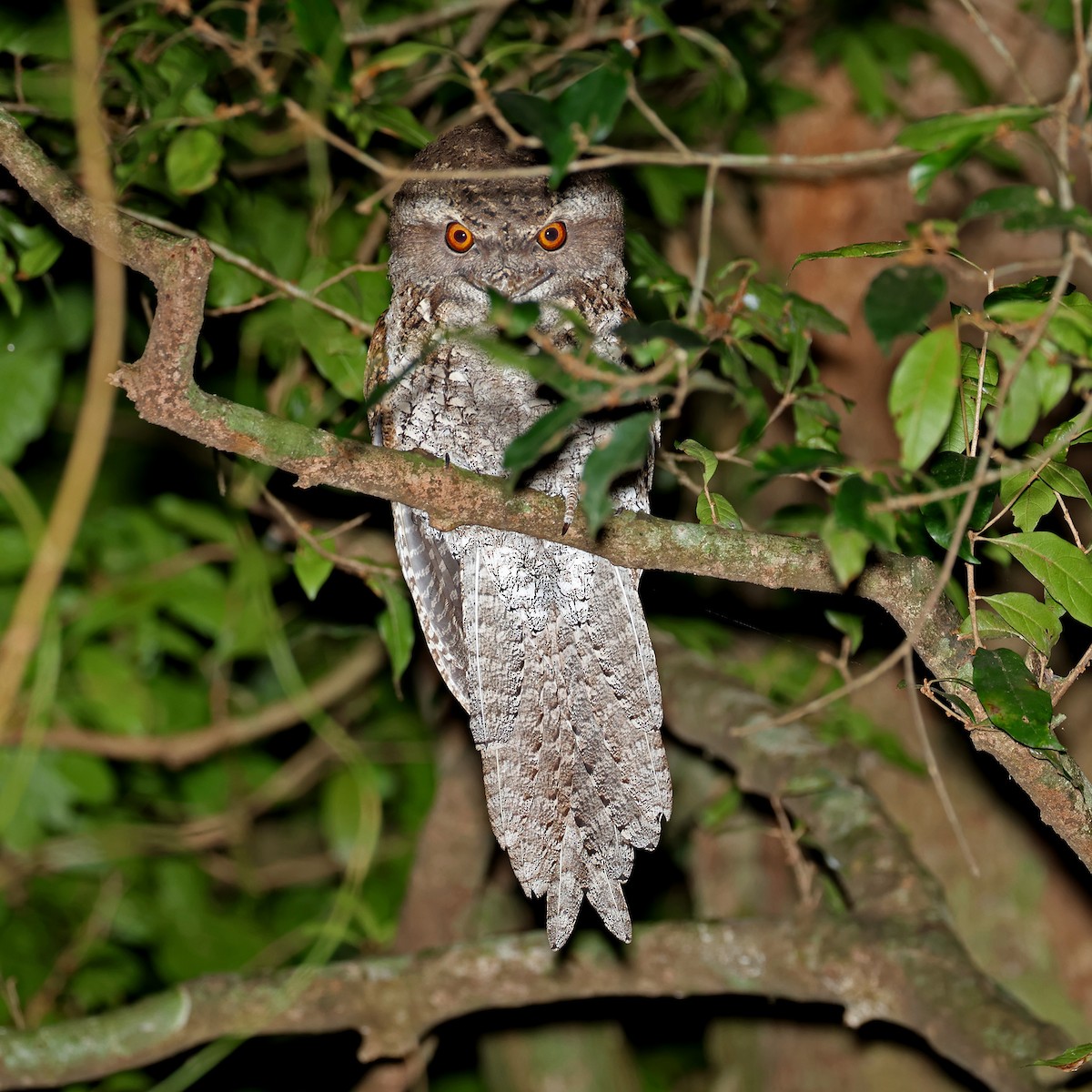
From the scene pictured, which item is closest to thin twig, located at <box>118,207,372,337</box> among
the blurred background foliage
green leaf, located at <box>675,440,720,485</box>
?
the blurred background foliage

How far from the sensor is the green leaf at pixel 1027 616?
1.39 m

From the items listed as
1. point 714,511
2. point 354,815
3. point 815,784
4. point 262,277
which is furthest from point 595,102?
point 354,815

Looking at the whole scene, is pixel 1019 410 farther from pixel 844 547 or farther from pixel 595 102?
pixel 595 102

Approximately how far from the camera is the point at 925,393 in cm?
100

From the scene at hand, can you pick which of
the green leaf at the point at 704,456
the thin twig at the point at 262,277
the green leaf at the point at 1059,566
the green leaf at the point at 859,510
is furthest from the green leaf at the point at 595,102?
the thin twig at the point at 262,277

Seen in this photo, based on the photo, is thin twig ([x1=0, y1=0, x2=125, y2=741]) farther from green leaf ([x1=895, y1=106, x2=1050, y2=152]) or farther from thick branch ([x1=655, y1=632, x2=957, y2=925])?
thick branch ([x1=655, y1=632, x2=957, y2=925])

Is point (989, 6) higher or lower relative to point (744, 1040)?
higher

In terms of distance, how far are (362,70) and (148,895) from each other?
240 centimetres

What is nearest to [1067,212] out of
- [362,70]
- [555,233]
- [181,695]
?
[362,70]

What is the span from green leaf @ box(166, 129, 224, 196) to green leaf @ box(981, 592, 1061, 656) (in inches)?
52.8

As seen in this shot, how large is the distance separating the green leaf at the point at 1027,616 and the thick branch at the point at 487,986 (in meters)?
0.89

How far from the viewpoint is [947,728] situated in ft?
8.91

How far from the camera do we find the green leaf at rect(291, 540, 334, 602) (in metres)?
1.94

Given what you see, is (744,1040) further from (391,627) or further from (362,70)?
(362,70)
